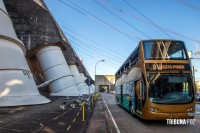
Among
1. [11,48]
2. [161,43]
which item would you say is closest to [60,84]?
[11,48]

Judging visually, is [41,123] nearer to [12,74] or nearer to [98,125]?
[98,125]

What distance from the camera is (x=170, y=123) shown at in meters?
16.3

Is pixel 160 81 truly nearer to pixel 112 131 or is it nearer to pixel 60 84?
pixel 112 131

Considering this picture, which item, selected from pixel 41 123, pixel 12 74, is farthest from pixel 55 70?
pixel 41 123

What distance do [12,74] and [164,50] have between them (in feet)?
69.8

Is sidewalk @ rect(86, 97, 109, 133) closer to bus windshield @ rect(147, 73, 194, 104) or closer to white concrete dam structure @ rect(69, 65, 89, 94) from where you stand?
bus windshield @ rect(147, 73, 194, 104)

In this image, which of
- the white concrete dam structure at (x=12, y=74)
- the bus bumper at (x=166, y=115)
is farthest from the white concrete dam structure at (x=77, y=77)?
the bus bumper at (x=166, y=115)

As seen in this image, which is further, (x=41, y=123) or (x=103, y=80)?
(x=103, y=80)

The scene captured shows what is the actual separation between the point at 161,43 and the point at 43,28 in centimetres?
5986

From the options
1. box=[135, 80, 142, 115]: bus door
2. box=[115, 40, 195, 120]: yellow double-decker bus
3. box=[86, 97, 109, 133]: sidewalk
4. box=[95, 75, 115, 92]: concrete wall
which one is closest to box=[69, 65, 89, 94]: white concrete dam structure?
box=[95, 75, 115, 92]: concrete wall

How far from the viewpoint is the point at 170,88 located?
1541 cm

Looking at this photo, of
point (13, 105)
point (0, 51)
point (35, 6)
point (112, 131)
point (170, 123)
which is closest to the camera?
point (112, 131)

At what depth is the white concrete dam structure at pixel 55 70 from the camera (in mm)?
69312

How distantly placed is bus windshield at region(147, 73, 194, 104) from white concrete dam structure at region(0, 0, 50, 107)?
712 inches
